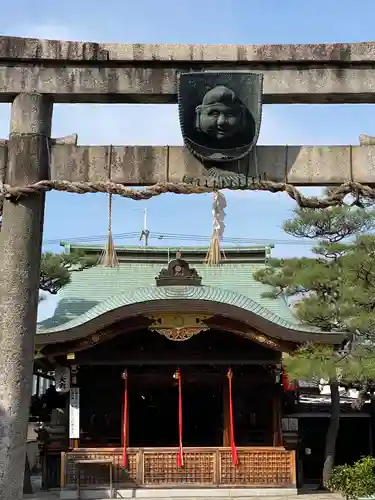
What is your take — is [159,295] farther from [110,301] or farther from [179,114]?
[179,114]

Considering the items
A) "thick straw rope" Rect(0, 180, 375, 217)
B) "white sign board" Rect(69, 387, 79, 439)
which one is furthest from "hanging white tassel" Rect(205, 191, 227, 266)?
"white sign board" Rect(69, 387, 79, 439)

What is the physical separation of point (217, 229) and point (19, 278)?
2015 mm

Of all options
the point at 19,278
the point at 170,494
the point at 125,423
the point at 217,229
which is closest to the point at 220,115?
the point at 217,229

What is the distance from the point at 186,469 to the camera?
15.3m

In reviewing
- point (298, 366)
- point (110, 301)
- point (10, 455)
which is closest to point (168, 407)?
point (110, 301)

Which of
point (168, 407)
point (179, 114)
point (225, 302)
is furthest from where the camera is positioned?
point (168, 407)

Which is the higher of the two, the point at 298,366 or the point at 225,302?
the point at 225,302

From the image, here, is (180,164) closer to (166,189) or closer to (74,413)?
(166,189)

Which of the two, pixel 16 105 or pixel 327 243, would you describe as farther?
pixel 327 243

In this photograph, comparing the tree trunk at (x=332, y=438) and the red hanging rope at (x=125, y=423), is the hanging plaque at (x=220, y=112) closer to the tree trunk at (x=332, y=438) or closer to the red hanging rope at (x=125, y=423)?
the red hanging rope at (x=125, y=423)

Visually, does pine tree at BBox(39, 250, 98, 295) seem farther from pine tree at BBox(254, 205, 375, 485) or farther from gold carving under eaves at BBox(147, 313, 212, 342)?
pine tree at BBox(254, 205, 375, 485)

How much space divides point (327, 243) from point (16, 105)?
1120 cm

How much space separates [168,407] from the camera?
19.1 meters

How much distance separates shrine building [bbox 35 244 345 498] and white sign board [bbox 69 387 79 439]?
0.10 ft
